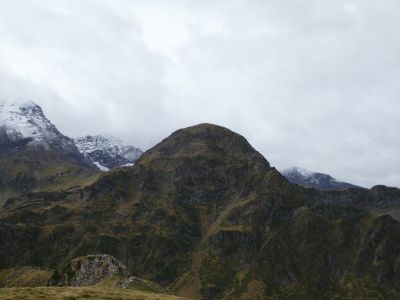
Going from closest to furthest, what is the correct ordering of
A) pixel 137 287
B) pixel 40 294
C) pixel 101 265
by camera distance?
pixel 40 294 < pixel 137 287 < pixel 101 265

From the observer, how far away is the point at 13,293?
58000 mm

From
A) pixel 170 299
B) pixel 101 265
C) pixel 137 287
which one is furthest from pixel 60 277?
pixel 170 299

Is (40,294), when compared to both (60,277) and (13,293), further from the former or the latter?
(60,277)

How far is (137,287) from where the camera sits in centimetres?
9594

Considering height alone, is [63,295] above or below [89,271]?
below

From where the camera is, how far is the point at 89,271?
113m

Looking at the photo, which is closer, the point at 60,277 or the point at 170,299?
the point at 170,299

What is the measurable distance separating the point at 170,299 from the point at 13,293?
1838 centimetres

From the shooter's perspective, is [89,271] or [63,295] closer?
[63,295]

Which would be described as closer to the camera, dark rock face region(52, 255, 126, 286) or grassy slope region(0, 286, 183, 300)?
grassy slope region(0, 286, 183, 300)

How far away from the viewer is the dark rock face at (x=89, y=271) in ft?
364

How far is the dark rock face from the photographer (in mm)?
110875

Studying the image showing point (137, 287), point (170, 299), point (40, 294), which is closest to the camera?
point (40, 294)

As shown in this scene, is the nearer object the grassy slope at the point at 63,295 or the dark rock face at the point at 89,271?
the grassy slope at the point at 63,295
